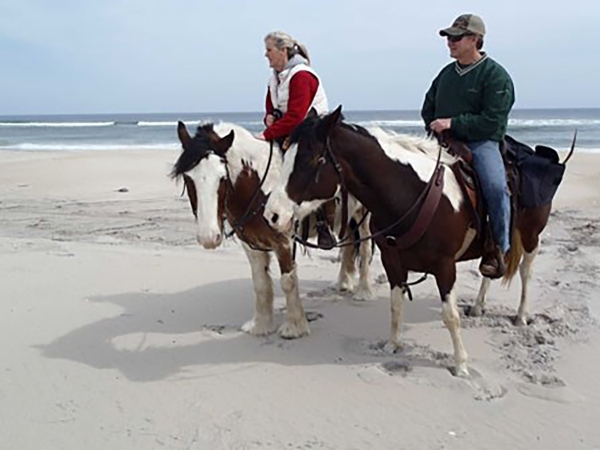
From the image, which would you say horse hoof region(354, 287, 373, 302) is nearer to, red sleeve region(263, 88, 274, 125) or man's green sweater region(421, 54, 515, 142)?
red sleeve region(263, 88, 274, 125)

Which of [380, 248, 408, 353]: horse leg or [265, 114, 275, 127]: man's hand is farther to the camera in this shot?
[265, 114, 275, 127]: man's hand

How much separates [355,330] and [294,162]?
190 cm

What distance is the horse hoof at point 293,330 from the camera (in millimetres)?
4586

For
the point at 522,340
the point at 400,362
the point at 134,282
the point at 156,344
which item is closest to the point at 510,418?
the point at 400,362

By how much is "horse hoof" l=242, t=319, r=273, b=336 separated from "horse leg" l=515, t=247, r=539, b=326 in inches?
82.5

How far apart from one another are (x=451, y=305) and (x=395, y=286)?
0.47 m

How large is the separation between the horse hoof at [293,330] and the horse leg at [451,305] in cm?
122

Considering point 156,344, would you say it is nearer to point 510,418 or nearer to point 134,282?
A: point 134,282

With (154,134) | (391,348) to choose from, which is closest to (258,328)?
(391,348)

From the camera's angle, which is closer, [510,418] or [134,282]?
[510,418]

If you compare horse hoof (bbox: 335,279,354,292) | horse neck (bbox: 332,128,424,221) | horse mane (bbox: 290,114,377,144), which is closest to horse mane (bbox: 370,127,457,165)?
horse neck (bbox: 332,128,424,221)

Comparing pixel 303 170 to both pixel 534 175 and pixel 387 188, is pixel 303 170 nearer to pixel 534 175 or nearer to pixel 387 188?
A: pixel 387 188

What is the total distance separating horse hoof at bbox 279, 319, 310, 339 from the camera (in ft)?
15.0

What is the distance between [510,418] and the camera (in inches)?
131
